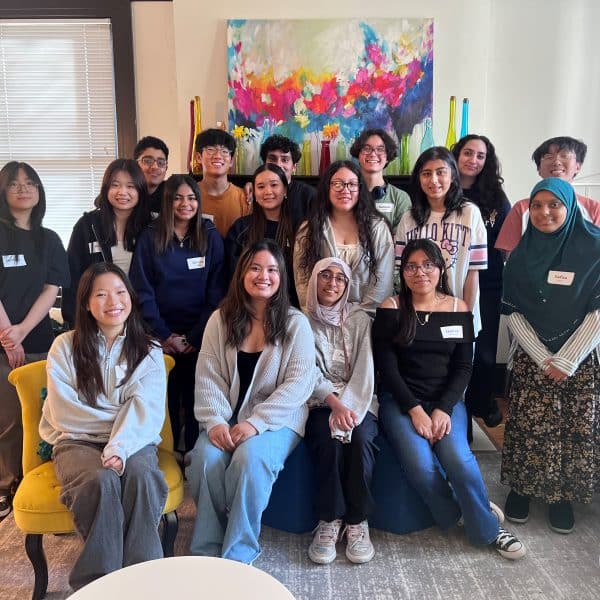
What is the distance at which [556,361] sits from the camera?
2.21 meters

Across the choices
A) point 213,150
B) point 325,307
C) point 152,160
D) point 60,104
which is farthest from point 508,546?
point 60,104

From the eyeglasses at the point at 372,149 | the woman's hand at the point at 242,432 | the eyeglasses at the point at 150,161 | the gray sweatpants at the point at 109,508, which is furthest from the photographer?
the eyeglasses at the point at 150,161

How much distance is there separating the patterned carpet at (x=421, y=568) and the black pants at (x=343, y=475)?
0.58 feet

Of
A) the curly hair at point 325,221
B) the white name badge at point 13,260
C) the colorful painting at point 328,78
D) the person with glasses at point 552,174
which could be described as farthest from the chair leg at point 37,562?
the colorful painting at point 328,78

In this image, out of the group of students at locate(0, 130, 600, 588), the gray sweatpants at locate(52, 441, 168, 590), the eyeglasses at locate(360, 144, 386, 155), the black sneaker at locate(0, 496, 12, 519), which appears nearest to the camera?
the gray sweatpants at locate(52, 441, 168, 590)

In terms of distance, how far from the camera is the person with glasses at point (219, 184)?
297 centimetres

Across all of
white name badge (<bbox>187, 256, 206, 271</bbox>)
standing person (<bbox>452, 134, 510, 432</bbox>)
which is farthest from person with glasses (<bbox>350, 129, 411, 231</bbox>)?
white name badge (<bbox>187, 256, 206, 271</bbox>)

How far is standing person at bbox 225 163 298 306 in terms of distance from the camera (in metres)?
2.68

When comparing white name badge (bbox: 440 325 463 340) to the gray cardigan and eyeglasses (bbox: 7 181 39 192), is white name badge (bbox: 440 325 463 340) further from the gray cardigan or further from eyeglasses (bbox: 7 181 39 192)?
eyeglasses (bbox: 7 181 39 192)

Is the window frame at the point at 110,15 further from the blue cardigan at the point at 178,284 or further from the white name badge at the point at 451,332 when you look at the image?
the white name badge at the point at 451,332

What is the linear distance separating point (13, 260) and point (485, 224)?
7.86 feet

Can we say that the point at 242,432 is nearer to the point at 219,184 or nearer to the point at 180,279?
the point at 180,279

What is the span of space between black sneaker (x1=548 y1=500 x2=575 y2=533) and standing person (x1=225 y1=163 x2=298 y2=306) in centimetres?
147

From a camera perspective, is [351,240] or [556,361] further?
[351,240]
